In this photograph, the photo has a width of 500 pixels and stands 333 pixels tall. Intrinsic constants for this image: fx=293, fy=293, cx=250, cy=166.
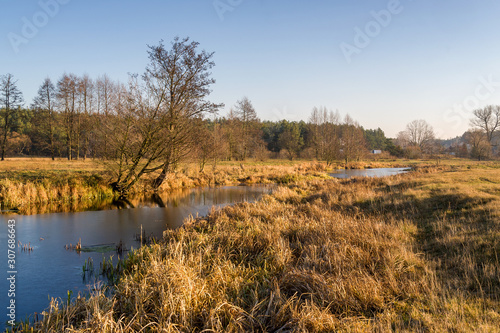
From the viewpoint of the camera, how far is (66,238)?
9008 millimetres

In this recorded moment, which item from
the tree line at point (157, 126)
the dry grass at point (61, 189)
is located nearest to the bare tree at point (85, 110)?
the tree line at point (157, 126)

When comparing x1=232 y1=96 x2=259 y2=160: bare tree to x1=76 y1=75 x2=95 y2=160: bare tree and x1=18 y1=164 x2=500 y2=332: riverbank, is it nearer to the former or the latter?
x1=76 y1=75 x2=95 y2=160: bare tree

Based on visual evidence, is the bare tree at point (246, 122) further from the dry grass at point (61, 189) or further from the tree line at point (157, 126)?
the dry grass at point (61, 189)

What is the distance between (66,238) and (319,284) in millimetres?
8020

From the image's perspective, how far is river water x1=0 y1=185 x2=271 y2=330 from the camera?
5605mm

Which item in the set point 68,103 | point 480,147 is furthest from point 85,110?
point 480,147

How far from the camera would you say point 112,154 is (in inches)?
622

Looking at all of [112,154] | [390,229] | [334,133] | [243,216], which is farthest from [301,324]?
[334,133]

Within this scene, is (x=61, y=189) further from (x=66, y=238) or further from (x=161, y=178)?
(x=66, y=238)

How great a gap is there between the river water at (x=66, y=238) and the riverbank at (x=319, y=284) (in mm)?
1323

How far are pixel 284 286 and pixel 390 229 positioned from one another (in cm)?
389

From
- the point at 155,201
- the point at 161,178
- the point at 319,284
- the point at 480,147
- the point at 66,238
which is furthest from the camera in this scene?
the point at 480,147

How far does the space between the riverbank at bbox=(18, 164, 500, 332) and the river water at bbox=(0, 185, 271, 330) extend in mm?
1323

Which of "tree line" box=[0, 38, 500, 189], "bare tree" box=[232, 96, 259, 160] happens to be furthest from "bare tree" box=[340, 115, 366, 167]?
"bare tree" box=[232, 96, 259, 160]
